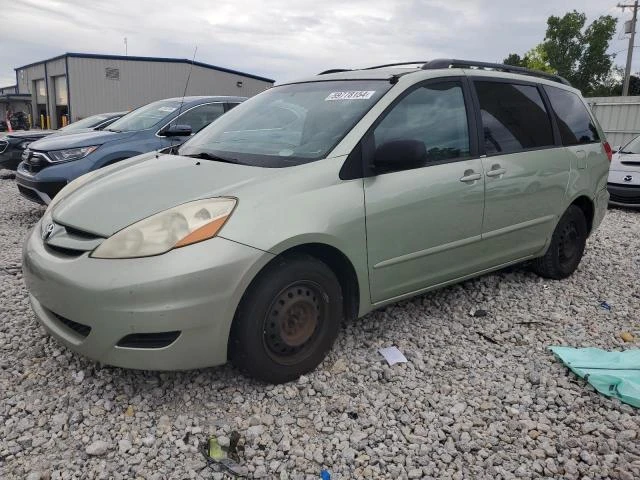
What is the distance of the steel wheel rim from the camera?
8.87 feet

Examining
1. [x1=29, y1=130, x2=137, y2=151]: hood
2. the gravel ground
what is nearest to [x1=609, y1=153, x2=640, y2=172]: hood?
the gravel ground

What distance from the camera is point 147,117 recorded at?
7309mm

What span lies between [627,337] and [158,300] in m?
3.15

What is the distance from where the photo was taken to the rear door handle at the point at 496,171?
3677 mm

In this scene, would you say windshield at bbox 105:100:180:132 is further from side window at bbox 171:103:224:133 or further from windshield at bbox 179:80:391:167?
windshield at bbox 179:80:391:167

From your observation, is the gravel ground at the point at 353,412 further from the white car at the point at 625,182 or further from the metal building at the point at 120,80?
the metal building at the point at 120,80

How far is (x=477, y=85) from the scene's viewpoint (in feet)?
12.5

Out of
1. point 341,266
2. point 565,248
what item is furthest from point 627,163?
point 341,266

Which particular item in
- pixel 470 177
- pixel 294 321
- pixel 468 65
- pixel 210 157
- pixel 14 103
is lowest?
pixel 294 321

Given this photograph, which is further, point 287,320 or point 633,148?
point 633,148

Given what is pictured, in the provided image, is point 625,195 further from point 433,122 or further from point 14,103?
point 14,103

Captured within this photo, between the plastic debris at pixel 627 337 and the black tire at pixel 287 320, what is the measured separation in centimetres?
209

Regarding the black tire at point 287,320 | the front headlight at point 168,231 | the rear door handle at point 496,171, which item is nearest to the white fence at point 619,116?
the rear door handle at point 496,171

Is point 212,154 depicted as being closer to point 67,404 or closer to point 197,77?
point 67,404
